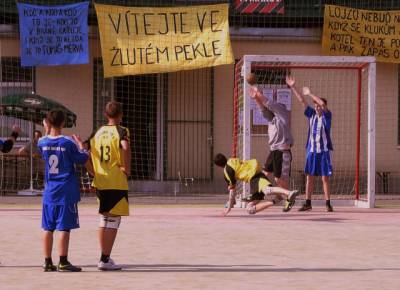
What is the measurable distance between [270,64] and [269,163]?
93.0 inches

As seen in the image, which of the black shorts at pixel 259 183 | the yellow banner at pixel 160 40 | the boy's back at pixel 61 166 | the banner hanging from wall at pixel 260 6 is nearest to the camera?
the boy's back at pixel 61 166

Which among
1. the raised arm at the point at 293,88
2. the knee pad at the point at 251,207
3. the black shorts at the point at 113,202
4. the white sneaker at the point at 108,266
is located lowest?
the white sneaker at the point at 108,266

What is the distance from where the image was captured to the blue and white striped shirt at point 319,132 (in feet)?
46.7

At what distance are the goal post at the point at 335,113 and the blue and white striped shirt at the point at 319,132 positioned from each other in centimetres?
112

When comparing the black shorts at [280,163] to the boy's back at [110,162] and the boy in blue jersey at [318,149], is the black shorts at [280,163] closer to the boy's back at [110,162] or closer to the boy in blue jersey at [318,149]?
the boy in blue jersey at [318,149]

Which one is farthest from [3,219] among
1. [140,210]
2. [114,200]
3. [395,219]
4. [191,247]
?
[395,219]

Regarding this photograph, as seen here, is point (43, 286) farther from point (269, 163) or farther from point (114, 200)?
point (269, 163)

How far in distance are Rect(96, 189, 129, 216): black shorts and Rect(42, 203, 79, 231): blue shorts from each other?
30 centimetres

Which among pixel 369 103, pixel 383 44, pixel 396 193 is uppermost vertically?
pixel 383 44

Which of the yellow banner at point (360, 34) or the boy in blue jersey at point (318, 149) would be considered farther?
the yellow banner at point (360, 34)

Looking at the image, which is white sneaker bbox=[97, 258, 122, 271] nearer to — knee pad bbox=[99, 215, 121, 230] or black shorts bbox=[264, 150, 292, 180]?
knee pad bbox=[99, 215, 121, 230]

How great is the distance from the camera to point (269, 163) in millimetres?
13883

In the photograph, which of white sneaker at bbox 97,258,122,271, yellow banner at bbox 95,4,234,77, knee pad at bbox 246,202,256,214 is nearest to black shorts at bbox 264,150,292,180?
knee pad at bbox 246,202,256,214

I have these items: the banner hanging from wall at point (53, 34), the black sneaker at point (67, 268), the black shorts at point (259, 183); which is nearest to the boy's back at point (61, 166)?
the black sneaker at point (67, 268)
